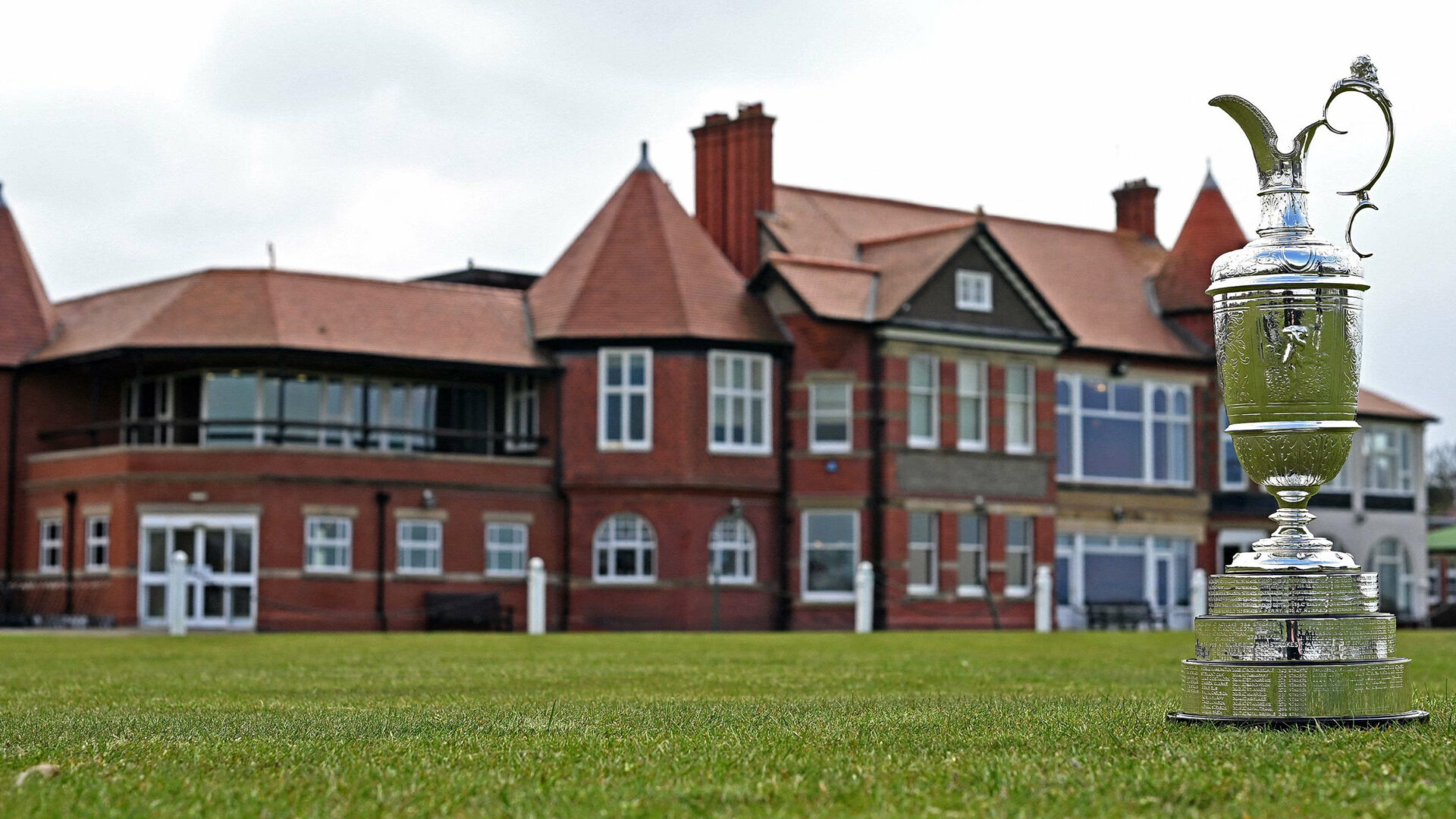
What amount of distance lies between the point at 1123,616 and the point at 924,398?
7215 mm

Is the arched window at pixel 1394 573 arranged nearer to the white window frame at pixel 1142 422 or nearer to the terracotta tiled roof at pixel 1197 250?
the white window frame at pixel 1142 422

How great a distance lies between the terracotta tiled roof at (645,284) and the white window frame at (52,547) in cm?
1041

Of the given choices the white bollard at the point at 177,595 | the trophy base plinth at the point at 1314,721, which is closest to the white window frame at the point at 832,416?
the white bollard at the point at 177,595

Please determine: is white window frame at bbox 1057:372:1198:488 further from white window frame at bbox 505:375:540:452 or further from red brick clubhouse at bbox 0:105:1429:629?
white window frame at bbox 505:375:540:452

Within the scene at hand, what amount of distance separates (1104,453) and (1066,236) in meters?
7.16

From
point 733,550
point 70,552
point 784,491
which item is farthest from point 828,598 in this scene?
point 70,552

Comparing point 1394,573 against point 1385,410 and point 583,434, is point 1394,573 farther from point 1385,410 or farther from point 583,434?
point 583,434

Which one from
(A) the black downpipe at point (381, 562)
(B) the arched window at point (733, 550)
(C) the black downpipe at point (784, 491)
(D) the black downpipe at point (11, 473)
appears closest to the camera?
(A) the black downpipe at point (381, 562)

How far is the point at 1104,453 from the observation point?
46875 mm

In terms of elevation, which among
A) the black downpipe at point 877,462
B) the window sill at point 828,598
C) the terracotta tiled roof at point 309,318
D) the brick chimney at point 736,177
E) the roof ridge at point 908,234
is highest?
the brick chimney at point 736,177

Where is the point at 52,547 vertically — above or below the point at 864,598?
above

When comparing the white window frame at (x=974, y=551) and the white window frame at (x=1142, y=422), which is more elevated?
the white window frame at (x=1142, y=422)

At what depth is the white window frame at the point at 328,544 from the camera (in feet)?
127

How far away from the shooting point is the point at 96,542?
1563 inches
